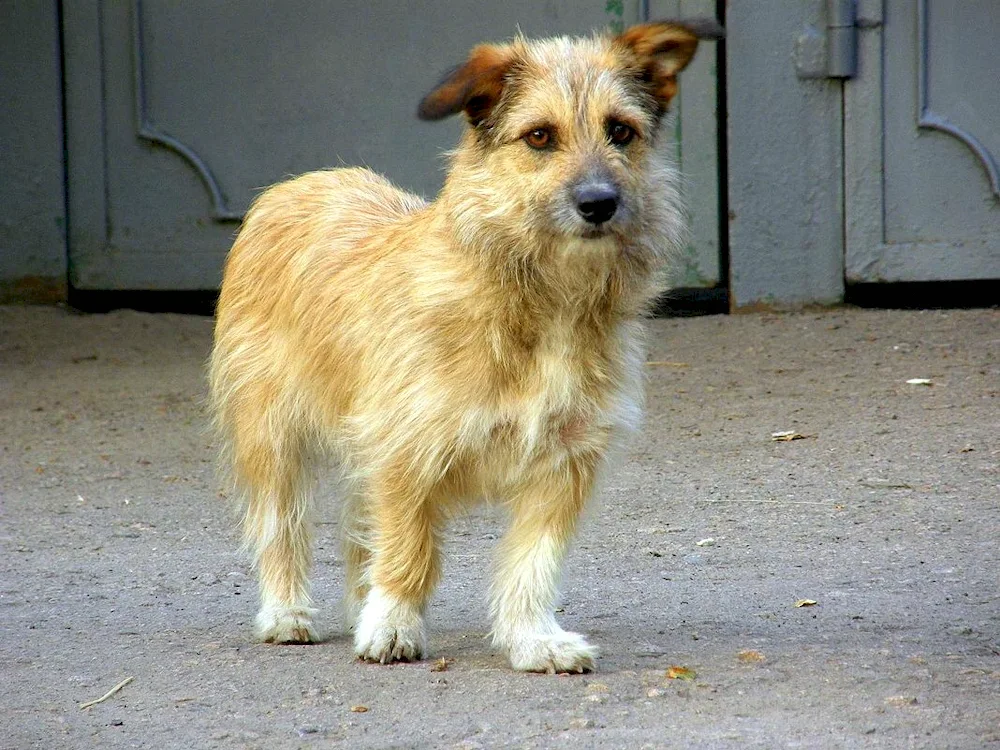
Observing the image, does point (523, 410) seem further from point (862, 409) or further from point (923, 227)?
point (923, 227)

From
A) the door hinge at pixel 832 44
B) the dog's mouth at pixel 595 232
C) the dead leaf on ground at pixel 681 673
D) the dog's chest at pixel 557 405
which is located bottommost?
the dead leaf on ground at pixel 681 673

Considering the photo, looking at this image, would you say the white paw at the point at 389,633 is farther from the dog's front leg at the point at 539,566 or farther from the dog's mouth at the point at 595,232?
the dog's mouth at the point at 595,232

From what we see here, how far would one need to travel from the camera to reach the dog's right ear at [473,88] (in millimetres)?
4043

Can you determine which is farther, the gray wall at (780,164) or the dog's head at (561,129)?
the gray wall at (780,164)

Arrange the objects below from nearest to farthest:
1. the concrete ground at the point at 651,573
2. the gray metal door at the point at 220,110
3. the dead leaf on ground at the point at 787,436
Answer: the concrete ground at the point at 651,573
the dead leaf on ground at the point at 787,436
the gray metal door at the point at 220,110

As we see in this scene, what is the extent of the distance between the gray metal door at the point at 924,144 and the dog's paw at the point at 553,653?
514cm

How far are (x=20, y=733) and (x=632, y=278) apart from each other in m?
2.01

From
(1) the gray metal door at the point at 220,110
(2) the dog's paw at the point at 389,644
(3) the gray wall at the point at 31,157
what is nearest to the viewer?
(2) the dog's paw at the point at 389,644

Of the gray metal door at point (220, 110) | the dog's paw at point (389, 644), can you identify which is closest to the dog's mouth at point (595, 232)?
the dog's paw at point (389, 644)

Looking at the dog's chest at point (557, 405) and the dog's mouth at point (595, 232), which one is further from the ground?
the dog's mouth at point (595, 232)

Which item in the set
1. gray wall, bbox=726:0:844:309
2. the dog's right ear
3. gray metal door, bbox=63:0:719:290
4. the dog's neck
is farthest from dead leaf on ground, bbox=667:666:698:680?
gray metal door, bbox=63:0:719:290

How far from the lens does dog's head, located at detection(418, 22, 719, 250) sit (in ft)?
12.9

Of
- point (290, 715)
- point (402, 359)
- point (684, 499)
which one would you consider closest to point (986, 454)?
point (684, 499)

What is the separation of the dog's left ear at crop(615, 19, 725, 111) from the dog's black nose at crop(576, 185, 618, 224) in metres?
0.57
